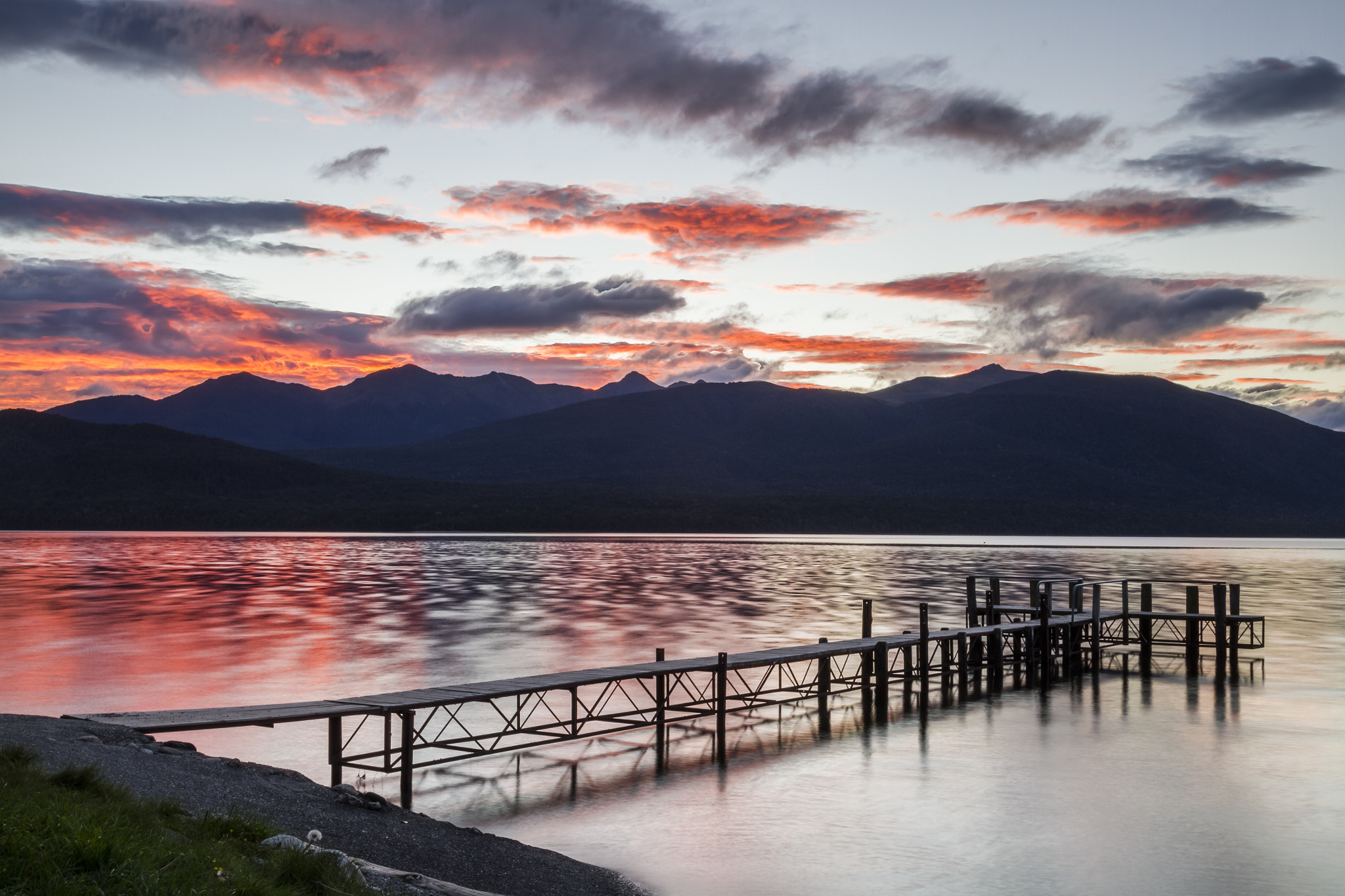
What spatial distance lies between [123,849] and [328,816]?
182 inches

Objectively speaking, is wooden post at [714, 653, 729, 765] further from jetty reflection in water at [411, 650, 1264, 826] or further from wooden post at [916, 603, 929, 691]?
wooden post at [916, 603, 929, 691]

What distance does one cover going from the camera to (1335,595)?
56938 mm

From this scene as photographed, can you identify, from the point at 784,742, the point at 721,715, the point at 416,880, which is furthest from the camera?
the point at 784,742

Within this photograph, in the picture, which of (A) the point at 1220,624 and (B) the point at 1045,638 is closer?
(B) the point at 1045,638

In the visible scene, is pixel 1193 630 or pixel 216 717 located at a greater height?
pixel 216 717

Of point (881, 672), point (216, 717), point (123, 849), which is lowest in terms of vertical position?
point (881, 672)

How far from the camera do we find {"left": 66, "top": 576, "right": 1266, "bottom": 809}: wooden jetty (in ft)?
53.6

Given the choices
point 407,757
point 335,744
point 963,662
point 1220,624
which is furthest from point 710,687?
point 1220,624

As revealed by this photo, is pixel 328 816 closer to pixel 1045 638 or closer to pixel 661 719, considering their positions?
pixel 661 719

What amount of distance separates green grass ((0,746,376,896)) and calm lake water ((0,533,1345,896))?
5207mm

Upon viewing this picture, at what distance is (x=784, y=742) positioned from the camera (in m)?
21.2

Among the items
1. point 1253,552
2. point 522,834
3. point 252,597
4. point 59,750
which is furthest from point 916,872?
point 1253,552

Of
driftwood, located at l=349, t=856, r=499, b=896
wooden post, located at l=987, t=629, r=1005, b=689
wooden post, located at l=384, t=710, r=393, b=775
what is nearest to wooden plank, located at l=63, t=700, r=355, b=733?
wooden post, located at l=384, t=710, r=393, b=775

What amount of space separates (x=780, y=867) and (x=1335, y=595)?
54.5 meters
